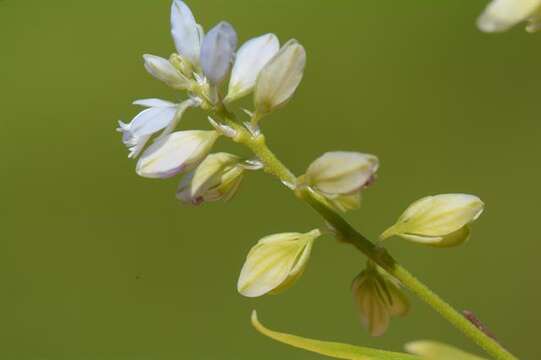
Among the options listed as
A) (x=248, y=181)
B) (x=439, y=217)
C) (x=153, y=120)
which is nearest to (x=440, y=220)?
(x=439, y=217)

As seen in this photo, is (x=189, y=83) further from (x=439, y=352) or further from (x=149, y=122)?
(x=439, y=352)

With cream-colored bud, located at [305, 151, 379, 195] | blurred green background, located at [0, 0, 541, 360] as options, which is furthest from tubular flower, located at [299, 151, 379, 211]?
blurred green background, located at [0, 0, 541, 360]

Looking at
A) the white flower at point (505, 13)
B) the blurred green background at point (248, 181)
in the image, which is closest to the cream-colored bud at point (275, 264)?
the white flower at point (505, 13)

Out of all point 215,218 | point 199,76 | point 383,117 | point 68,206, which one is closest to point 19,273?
point 68,206

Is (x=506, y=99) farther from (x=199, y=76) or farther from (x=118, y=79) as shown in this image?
(x=199, y=76)

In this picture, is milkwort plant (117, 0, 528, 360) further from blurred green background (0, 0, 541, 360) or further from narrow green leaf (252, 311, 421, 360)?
blurred green background (0, 0, 541, 360)
